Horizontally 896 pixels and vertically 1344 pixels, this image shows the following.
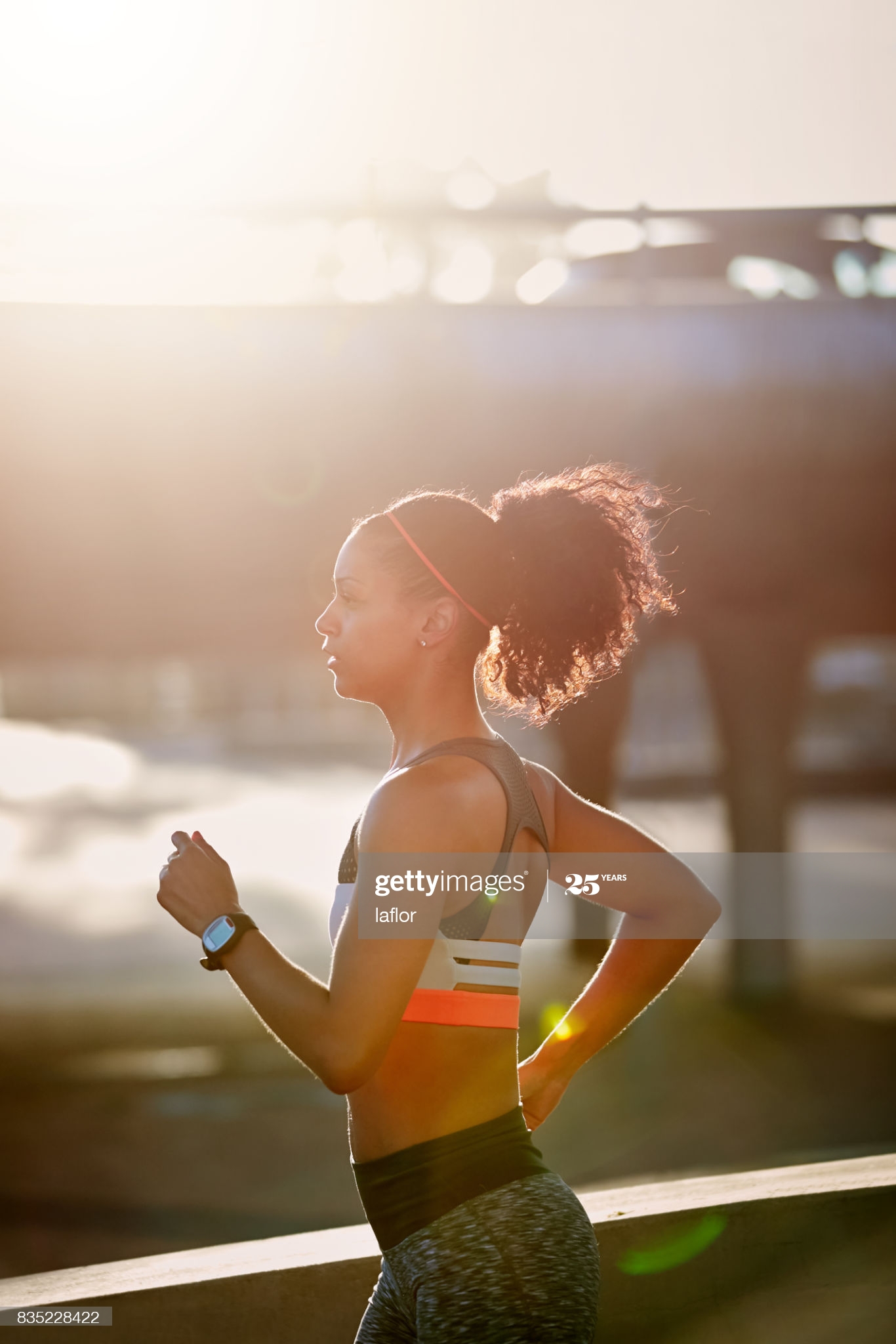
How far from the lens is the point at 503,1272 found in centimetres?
168

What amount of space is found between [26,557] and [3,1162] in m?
4.49

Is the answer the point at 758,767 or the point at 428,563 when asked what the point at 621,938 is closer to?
the point at 428,563

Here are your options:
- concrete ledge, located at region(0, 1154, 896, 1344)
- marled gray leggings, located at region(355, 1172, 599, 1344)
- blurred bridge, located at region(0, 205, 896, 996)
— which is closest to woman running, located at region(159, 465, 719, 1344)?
marled gray leggings, located at region(355, 1172, 599, 1344)

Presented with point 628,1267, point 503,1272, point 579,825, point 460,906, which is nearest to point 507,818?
point 460,906

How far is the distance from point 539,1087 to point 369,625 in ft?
3.01

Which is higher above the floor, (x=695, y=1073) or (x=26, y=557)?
(x=26, y=557)

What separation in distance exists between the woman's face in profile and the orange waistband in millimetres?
462

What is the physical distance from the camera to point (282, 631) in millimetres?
10500

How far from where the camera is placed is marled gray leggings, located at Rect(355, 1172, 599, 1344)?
167cm

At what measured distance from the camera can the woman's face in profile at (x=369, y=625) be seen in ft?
6.15

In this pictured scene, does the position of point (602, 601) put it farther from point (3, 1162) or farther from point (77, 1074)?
point (77, 1074)

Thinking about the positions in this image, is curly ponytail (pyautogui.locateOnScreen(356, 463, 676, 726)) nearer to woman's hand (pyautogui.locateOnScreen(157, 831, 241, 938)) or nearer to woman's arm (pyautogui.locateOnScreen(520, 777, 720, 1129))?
woman's arm (pyautogui.locateOnScreen(520, 777, 720, 1129))

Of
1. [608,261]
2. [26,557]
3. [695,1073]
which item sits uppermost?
[608,261]

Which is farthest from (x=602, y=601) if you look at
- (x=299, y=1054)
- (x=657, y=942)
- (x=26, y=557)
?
(x=26, y=557)
